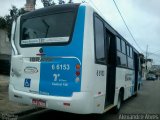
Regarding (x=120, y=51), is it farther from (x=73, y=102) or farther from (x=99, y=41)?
(x=73, y=102)

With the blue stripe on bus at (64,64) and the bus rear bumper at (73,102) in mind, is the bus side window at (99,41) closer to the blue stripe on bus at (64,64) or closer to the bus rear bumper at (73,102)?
the blue stripe on bus at (64,64)

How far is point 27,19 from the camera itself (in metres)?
8.38

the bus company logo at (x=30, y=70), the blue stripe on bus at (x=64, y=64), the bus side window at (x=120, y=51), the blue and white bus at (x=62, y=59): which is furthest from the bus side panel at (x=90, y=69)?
the bus side window at (x=120, y=51)

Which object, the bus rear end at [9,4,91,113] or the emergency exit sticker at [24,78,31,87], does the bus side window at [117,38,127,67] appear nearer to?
the bus rear end at [9,4,91,113]

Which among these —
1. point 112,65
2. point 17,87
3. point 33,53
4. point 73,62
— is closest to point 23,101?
point 17,87

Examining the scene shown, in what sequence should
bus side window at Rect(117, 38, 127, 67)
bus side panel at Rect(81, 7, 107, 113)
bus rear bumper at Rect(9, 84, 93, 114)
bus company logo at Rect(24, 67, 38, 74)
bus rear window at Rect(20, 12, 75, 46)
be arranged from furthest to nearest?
bus side window at Rect(117, 38, 127, 67) < bus company logo at Rect(24, 67, 38, 74) < bus rear window at Rect(20, 12, 75, 46) < bus side panel at Rect(81, 7, 107, 113) < bus rear bumper at Rect(9, 84, 93, 114)

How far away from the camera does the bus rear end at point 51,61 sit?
6.98 metres

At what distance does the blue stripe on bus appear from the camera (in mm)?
7016

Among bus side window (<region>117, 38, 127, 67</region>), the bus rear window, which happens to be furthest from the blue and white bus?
bus side window (<region>117, 38, 127, 67</region>)

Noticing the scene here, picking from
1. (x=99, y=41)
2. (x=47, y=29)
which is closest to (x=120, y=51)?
(x=99, y=41)

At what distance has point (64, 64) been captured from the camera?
7.19 metres

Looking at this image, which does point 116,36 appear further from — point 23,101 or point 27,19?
point 23,101

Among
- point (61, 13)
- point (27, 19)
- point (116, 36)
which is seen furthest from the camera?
point (116, 36)

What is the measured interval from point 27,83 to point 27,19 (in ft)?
6.47
